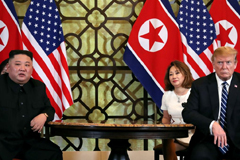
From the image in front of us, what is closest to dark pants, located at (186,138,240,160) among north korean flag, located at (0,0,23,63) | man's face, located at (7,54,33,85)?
man's face, located at (7,54,33,85)

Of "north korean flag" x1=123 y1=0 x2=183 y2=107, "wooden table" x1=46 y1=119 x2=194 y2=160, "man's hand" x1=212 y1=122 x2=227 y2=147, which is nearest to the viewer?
"man's hand" x1=212 y1=122 x2=227 y2=147

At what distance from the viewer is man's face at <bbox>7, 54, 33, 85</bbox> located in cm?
283

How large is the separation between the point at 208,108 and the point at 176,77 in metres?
1.07

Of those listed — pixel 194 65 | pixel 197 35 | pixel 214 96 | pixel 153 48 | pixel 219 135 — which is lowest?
pixel 219 135

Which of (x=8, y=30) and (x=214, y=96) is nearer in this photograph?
(x=214, y=96)

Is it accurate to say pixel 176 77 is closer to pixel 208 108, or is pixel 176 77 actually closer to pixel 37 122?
pixel 208 108

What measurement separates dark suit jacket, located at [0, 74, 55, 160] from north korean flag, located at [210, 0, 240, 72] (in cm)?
286

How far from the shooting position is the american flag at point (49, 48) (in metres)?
4.61

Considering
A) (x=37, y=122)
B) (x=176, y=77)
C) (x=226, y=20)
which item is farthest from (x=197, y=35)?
(x=37, y=122)

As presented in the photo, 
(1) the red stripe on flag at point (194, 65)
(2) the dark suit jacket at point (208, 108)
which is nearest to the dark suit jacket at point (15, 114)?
(2) the dark suit jacket at point (208, 108)

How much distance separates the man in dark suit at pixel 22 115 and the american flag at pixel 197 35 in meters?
2.47

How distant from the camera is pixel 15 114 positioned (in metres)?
2.79

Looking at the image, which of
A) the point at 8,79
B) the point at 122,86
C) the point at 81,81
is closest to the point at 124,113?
the point at 122,86

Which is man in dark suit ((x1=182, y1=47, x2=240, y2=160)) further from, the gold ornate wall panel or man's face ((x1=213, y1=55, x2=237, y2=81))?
the gold ornate wall panel
